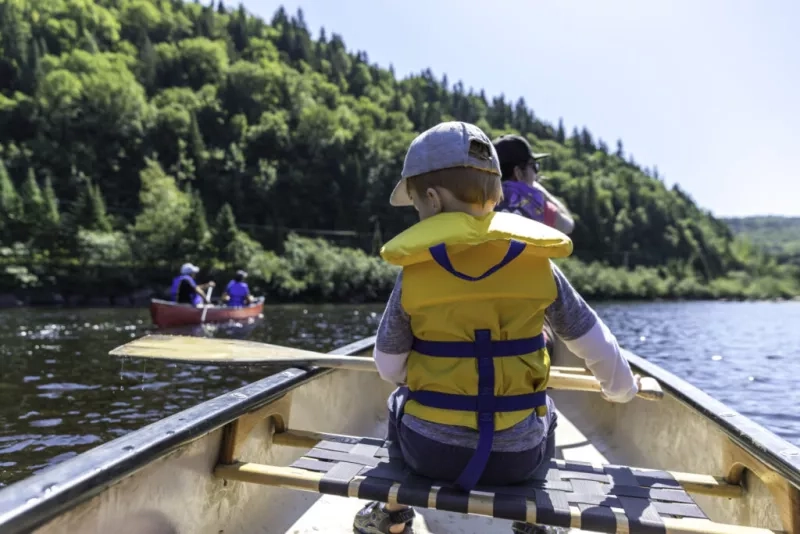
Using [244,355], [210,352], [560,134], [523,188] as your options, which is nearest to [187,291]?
[210,352]

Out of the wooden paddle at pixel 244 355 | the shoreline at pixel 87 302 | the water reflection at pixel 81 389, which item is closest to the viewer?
the wooden paddle at pixel 244 355

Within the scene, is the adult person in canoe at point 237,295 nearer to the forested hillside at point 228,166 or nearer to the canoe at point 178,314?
the canoe at point 178,314

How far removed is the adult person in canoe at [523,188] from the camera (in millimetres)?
3619

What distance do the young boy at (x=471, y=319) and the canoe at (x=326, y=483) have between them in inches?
5.9

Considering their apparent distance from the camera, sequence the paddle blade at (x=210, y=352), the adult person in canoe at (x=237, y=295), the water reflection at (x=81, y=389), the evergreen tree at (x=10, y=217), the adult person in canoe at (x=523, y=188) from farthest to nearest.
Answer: the evergreen tree at (x=10, y=217), the adult person in canoe at (x=237, y=295), the water reflection at (x=81, y=389), the adult person in canoe at (x=523, y=188), the paddle blade at (x=210, y=352)

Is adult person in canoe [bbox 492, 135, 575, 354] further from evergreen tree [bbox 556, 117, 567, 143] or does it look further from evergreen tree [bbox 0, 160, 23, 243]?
evergreen tree [bbox 556, 117, 567, 143]

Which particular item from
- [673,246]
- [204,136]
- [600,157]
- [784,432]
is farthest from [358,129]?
[784,432]

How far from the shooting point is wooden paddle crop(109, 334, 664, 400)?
278cm

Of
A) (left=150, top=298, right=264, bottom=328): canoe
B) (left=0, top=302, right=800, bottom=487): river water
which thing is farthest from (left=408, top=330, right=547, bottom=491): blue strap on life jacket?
(left=150, top=298, right=264, bottom=328): canoe

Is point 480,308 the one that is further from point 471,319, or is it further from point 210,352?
point 210,352

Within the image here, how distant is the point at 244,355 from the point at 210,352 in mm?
214

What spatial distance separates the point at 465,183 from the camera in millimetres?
1864

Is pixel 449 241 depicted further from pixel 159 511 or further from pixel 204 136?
pixel 204 136

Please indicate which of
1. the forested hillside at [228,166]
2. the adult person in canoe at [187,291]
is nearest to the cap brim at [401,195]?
the adult person in canoe at [187,291]
